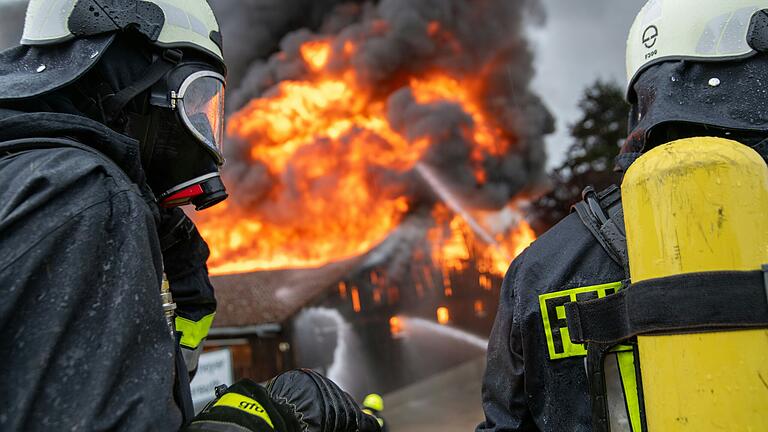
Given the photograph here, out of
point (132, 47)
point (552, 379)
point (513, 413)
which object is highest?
point (132, 47)

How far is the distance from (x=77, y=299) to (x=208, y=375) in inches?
214

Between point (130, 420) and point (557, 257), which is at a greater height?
point (557, 257)

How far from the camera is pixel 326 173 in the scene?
1614 cm

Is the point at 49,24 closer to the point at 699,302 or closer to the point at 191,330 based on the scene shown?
the point at 191,330

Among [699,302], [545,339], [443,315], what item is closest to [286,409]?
[545,339]

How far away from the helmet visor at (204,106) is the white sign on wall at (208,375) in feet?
14.5

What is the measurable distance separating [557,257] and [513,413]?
1.64ft

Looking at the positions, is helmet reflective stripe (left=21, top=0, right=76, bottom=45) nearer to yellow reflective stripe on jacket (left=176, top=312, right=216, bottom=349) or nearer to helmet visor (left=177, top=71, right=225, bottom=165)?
helmet visor (left=177, top=71, right=225, bottom=165)

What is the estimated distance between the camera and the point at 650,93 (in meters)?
1.79

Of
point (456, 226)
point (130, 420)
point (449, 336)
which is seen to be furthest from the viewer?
point (456, 226)

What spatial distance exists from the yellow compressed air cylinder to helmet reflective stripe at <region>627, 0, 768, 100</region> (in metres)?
0.67

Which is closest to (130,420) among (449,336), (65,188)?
(65,188)

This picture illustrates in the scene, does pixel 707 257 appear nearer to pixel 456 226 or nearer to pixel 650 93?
pixel 650 93

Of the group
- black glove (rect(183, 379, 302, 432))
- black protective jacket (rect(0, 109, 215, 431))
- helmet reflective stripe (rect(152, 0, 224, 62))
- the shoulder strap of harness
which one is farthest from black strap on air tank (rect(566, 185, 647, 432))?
helmet reflective stripe (rect(152, 0, 224, 62))
